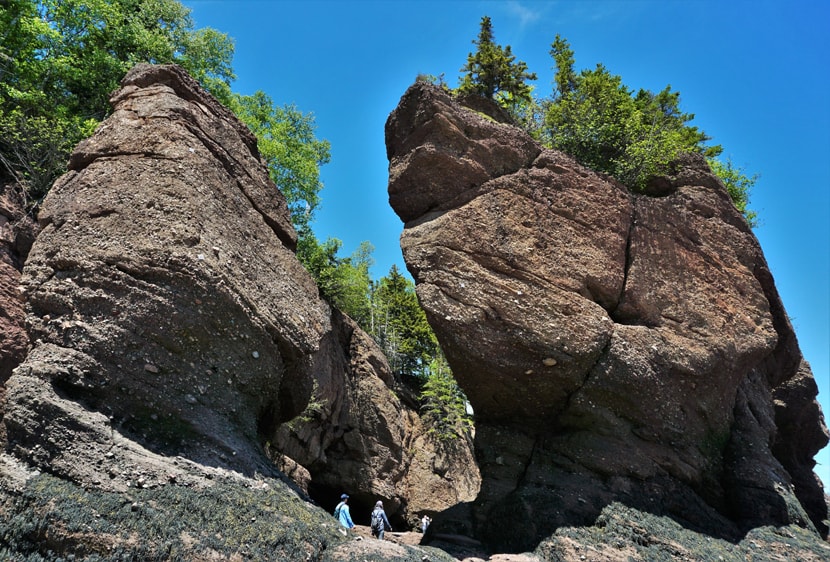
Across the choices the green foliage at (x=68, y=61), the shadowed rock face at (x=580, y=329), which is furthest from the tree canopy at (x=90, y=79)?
the shadowed rock face at (x=580, y=329)

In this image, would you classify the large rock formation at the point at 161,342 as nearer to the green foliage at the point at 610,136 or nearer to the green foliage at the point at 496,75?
the green foliage at the point at 610,136

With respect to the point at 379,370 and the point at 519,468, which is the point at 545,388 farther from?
the point at 379,370

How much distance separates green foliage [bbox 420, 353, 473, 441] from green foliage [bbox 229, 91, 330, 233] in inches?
339

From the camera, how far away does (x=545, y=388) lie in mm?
10898

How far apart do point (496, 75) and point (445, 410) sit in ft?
43.0

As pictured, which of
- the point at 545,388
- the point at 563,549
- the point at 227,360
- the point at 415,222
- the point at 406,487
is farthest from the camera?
the point at 406,487

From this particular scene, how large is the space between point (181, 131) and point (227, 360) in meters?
4.00

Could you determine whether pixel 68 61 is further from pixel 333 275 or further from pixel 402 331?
pixel 402 331

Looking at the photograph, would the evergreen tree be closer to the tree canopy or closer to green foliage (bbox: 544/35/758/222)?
the tree canopy

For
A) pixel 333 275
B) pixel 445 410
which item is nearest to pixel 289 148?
pixel 333 275

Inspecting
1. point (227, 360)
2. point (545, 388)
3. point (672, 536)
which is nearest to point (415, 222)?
point (545, 388)

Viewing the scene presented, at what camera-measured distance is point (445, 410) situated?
2197 cm

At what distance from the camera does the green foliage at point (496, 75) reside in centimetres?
2016

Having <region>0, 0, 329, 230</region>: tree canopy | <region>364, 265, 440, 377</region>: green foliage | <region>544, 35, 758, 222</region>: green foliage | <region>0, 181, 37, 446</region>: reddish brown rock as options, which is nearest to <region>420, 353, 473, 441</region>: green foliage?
<region>364, 265, 440, 377</region>: green foliage
